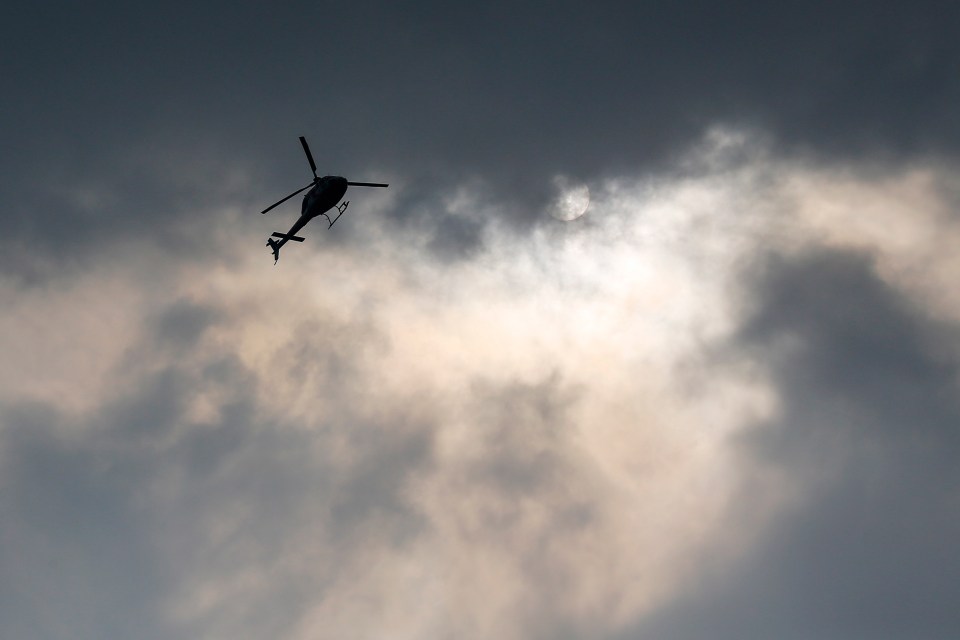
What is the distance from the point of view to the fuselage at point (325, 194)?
143 meters

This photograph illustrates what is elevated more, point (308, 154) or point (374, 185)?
point (308, 154)

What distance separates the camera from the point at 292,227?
152 meters

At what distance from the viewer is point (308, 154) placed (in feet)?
491

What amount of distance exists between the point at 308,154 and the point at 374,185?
Answer: 49.1ft

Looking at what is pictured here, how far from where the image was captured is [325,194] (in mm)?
144000

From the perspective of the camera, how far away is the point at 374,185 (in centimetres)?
14362

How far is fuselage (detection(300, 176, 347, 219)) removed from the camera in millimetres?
143375

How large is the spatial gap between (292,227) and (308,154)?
13.1 metres
